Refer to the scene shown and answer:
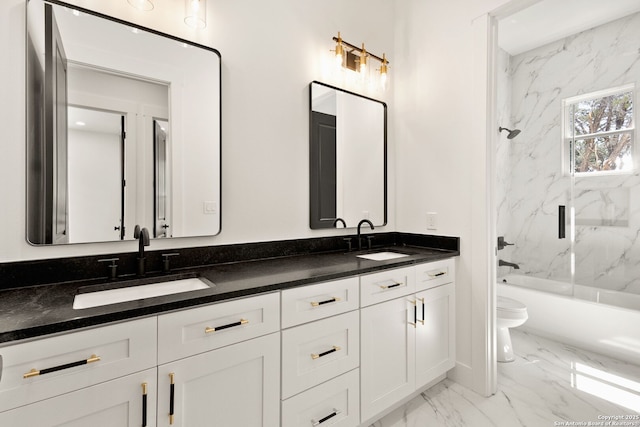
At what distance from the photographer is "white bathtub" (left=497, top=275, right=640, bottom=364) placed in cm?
241

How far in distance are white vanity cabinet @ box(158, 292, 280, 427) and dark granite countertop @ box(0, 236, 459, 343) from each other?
5 cm

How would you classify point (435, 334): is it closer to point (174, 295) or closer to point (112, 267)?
point (174, 295)

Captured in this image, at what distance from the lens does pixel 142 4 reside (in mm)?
1479

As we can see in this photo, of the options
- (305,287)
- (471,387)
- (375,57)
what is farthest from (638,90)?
(305,287)

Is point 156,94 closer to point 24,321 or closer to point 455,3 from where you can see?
point 24,321

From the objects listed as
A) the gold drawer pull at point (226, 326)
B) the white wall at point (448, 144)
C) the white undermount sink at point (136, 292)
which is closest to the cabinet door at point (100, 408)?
the gold drawer pull at point (226, 326)

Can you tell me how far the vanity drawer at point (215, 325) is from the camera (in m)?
1.03

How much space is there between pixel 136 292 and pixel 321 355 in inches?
32.5

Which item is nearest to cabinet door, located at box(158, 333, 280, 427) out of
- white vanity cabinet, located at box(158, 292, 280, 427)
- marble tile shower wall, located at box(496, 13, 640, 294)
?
white vanity cabinet, located at box(158, 292, 280, 427)

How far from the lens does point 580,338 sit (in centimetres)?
266

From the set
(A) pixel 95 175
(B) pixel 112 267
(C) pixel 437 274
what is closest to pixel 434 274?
(C) pixel 437 274

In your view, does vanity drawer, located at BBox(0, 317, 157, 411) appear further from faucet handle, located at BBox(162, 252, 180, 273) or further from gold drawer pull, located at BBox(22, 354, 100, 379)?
faucet handle, located at BBox(162, 252, 180, 273)

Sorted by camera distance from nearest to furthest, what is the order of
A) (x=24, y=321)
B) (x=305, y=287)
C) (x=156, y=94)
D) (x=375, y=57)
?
(x=24, y=321), (x=305, y=287), (x=156, y=94), (x=375, y=57)

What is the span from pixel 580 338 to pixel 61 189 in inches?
144
